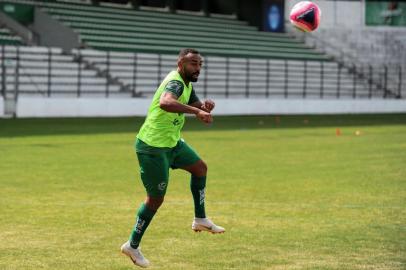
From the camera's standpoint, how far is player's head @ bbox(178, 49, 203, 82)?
321 inches

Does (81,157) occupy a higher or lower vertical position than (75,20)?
lower

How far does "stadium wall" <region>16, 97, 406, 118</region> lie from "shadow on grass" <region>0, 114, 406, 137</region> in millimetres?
1569

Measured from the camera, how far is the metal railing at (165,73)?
3397cm

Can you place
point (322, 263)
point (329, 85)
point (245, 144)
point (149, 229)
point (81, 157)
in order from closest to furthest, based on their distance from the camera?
point (322, 263), point (149, 229), point (81, 157), point (245, 144), point (329, 85)

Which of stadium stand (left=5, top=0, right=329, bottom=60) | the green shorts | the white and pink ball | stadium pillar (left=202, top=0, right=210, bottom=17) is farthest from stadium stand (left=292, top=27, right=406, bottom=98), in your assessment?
the green shorts

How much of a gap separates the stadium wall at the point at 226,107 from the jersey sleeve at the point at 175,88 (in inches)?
953

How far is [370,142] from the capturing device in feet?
77.8

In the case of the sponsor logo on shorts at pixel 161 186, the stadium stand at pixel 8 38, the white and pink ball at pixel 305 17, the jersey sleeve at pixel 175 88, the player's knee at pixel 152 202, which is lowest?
the player's knee at pixel 152 202

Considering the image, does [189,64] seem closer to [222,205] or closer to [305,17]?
[222,205]

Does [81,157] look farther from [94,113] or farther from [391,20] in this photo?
[391,20]

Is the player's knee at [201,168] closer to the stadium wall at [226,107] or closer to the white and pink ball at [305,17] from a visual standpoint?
the white and pink ball at [305,17]

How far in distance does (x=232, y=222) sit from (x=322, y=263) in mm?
2635

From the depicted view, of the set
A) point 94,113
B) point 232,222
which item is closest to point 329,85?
point 94,113

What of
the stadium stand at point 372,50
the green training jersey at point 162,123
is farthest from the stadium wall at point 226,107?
the green training jersey at point 162,123
